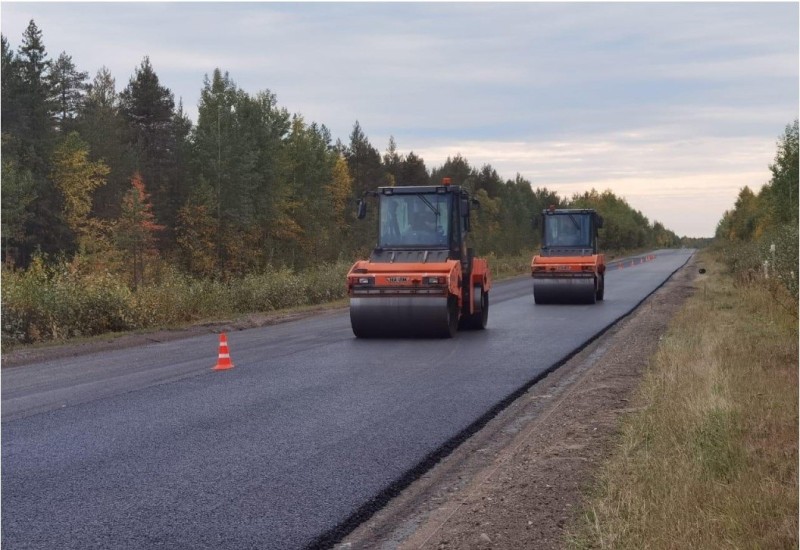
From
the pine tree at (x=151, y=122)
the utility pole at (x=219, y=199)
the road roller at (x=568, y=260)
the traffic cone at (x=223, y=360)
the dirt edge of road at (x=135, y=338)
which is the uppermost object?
the pine tree at (x=151, y=122)

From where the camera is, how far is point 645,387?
8992mm

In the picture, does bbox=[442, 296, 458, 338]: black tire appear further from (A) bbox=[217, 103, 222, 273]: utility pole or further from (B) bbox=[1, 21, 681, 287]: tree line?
(A) bbox=[217, 103, 222, 273]: utility pole

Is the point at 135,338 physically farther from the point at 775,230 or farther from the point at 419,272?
the point at 775,230

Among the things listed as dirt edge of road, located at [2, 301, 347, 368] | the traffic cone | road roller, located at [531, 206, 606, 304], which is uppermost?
road roller, located at [531, 206, 606, 304]

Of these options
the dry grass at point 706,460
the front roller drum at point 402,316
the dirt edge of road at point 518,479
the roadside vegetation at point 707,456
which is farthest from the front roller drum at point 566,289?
the dirt edge of road at point 518,479

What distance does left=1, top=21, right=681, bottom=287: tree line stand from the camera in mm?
44719

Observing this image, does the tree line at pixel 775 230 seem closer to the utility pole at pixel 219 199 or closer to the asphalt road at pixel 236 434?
the asphalt road at pixel 236 434

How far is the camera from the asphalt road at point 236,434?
4953mm

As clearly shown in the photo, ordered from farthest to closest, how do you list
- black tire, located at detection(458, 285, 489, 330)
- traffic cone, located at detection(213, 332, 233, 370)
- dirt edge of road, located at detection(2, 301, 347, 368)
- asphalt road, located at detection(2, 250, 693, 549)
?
black tire, located at detection(458, 285, 489, 330), dirt edge of road, located at detection(2, 301, 347, 368), traffic cone, located at detection(213, 332, 233, 370), asphalt road, located at detection(2, 250, 693, 549)

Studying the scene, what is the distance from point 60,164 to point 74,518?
158ft

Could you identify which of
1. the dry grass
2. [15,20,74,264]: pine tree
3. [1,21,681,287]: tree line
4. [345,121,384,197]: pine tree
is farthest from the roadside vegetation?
[345,121,384,197]: pine tree

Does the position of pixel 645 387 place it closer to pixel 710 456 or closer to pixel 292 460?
pixel 710 456

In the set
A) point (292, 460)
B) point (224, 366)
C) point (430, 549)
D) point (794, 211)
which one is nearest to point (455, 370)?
point (224, 366)

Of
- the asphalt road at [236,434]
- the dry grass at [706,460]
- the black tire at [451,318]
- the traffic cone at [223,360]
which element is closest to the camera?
the dry grass at [706,460]
